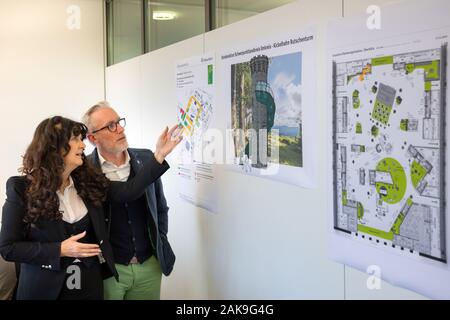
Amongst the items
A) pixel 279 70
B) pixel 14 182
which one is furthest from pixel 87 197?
pixel 279 70

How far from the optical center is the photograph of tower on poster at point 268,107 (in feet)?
6.80

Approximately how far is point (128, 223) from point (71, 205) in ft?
1.15

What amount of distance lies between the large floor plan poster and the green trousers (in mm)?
1023

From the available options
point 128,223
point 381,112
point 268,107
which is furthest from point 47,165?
point 381,112

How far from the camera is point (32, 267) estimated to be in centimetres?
196

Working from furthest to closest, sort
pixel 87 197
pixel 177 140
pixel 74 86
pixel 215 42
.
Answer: pixel 74 86 → pixel 215 42 → pixel 177 140 → pixel 87 197

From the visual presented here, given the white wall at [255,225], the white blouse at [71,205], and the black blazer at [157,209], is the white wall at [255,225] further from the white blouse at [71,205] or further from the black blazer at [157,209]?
the white blouse at [71,205]

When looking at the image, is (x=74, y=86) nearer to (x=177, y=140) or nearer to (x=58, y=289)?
(x=177, y=140)

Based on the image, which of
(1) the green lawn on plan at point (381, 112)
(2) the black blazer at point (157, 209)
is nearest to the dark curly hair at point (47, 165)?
(2) the black blazer at point (157, 209)

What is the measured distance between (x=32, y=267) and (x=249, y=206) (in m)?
1.10

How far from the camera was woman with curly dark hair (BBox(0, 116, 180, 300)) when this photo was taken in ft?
6.15

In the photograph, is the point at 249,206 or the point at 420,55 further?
the point at 249,206

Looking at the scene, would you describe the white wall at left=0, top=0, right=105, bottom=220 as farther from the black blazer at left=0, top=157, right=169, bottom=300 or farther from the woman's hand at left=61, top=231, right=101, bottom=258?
the woman's hand at left=61, top=231, right=101, bottom=258

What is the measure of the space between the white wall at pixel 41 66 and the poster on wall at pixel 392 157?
13.2ft
